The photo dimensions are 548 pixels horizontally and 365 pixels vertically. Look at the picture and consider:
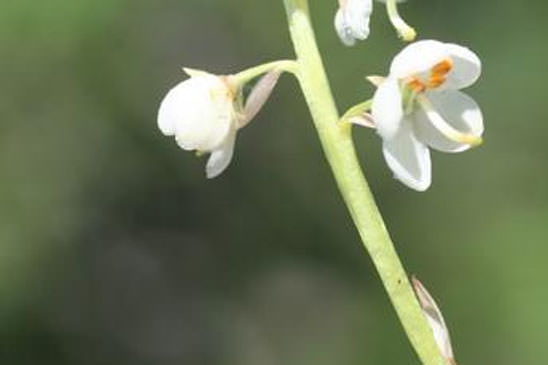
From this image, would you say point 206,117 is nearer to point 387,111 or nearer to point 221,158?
point 221,158

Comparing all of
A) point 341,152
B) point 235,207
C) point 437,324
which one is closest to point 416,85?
point 341,152

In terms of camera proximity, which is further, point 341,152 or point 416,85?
point 416,85

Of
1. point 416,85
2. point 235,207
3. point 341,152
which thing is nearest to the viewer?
point 341,152

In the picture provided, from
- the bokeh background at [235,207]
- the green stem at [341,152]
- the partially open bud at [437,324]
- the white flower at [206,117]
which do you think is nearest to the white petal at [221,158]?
the white flower at [206,117]

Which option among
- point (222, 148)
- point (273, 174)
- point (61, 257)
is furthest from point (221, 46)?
point (222, 148)

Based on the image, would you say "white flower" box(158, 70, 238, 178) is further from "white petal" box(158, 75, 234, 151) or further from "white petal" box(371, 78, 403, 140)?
"white petal" box(371, 78, 403, 140)

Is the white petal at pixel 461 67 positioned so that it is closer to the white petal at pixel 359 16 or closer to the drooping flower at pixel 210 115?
the white petal at pixel 359 16

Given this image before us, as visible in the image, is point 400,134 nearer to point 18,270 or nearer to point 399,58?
point 399,58
